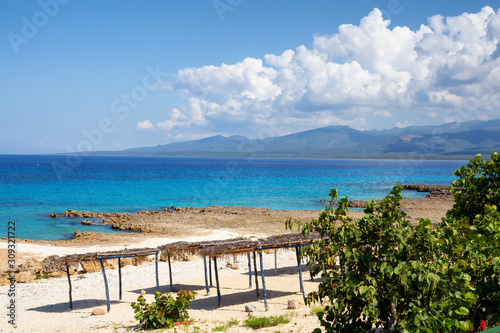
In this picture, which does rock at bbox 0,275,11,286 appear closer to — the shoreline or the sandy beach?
the sandy beach

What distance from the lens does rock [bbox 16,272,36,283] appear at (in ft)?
61.8

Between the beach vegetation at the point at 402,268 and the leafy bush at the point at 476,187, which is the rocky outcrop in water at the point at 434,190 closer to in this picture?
the leafy bush at the point at 476,187

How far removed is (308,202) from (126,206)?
75.1 ft

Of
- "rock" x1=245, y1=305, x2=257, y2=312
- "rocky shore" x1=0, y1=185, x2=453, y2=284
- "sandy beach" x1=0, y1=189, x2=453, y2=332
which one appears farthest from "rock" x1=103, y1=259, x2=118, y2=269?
"rock" x1=245, y1=305, x2=257, y2=312

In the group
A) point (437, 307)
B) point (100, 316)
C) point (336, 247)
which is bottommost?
point (100, 316)

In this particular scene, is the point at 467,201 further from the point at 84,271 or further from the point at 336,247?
the point at 84,271

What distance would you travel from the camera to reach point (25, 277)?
19.1m

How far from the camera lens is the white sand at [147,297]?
12.8 m

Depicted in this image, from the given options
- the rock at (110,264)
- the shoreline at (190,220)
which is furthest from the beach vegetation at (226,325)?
the shoreline at (190,220)

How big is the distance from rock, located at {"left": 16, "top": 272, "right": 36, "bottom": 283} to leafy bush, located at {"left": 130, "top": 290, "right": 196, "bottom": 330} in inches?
373

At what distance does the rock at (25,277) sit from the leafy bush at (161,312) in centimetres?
948

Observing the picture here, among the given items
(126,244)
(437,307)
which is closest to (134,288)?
(126,244)

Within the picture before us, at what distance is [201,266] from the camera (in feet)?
71.5

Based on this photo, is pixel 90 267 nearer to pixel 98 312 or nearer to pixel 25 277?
pixel 25 277
